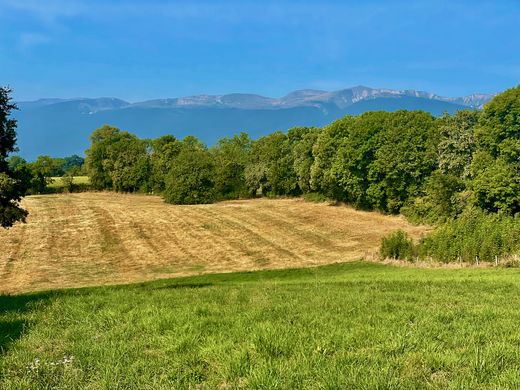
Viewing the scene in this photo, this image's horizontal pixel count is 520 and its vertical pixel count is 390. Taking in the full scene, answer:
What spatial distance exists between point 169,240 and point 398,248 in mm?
33276

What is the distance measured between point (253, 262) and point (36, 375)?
42748 mm

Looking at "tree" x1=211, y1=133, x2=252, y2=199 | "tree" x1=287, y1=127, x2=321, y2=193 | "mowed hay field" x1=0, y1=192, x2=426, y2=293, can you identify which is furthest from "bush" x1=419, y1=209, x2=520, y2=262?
"tree" x1=211, y1=133, x2=252, y2=199

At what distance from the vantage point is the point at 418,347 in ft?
19.7

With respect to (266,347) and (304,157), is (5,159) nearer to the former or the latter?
(266,347)

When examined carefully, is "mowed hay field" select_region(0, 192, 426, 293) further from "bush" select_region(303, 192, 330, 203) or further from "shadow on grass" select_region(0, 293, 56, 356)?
"shadow on grass" select_region(0, 293, 56, 356)

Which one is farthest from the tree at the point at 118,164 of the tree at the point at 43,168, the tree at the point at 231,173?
the tree at the point at 231,173

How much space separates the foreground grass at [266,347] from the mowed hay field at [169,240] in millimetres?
33844

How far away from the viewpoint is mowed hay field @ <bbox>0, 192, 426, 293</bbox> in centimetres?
4447

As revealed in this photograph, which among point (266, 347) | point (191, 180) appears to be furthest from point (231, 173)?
point (266, 347)

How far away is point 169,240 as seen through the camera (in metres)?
60.1

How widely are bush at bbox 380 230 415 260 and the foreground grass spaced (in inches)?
1265

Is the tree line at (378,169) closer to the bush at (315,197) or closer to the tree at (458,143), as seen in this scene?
the tree at (458,143)

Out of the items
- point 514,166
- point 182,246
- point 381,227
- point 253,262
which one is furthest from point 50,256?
point 514,166

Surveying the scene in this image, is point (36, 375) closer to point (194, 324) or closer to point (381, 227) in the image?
point (194, 324)
